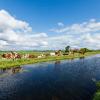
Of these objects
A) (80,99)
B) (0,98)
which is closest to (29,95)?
(0,98)

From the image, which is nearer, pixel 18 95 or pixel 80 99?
pixel 80 99

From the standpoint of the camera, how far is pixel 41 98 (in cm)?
3925

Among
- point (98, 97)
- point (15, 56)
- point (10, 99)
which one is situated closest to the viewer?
point (98, 97)

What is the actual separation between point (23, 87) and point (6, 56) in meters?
99.3

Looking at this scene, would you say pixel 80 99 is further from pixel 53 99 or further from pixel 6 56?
pixel 6 56

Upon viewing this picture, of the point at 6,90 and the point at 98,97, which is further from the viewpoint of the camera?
the point at 6,90

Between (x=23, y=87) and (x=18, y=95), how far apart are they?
24.4ft

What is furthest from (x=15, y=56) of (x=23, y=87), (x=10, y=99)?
(x=10, y=99)

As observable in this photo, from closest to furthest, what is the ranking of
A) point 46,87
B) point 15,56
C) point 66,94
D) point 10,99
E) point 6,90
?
1. point 10,99
2. point 66,94
3. point 6,90
4. point 46,87
5. point 15,56

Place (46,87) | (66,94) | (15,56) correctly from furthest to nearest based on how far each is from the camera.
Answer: (15,56) < (46,87) < (66,94)

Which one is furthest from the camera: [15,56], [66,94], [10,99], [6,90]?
[15,56]

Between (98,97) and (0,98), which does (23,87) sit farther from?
(98,97)

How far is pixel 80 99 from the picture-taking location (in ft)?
123

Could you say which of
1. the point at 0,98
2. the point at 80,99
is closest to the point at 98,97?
the point at 80,99
